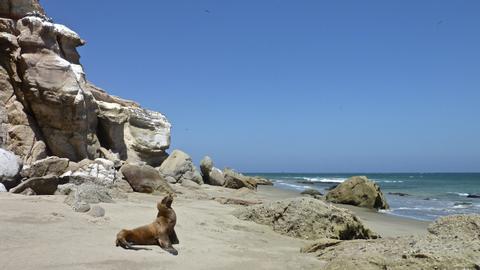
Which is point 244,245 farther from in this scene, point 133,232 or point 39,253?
point 39,253

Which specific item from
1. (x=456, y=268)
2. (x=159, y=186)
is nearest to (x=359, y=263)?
(x=456, y=268)

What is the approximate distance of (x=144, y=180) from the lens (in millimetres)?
15781

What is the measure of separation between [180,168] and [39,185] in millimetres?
13133

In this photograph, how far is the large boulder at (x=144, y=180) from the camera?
15648 mm

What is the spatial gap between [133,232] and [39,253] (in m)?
1.42

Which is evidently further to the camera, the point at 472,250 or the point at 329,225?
the point at 329,225

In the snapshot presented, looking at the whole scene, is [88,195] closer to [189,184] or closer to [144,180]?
[144,180]

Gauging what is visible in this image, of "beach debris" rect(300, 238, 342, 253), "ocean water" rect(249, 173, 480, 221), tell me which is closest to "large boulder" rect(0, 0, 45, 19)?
"beach debris" rect(300, 238, 342, 253)

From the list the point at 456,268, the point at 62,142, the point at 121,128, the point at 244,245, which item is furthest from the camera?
the point at 121,128

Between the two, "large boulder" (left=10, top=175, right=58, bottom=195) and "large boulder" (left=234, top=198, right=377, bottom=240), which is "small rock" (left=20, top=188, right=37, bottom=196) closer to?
"large boulder" (left=10, top=175, right=58, bottom=195)

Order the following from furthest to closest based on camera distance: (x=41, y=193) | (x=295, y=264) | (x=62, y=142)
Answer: (x=62, y=142), (x=41, y=193), (x=295, y=264)

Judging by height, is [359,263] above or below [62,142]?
below

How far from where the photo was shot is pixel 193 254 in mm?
6504

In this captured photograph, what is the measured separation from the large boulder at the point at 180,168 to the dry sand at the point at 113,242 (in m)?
13.4
